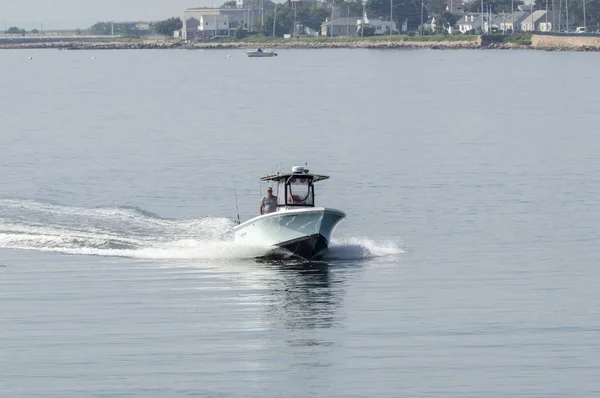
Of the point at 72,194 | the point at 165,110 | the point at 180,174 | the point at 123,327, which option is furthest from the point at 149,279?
the point at 165,110

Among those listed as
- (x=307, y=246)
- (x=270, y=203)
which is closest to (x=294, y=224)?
(x=307, y=246)

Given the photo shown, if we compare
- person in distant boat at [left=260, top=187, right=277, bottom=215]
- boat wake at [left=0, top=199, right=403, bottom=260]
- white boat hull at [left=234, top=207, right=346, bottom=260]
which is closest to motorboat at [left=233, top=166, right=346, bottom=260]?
white boat hull at [left=234, top=207, right=346, bottom=260]

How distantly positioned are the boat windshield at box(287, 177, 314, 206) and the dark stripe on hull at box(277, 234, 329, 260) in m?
1.52

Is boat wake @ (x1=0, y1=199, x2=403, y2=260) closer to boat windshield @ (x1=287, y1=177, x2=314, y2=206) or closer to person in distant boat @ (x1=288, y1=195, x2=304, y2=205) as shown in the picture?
person in distant boat @ (x1=288, y1=195, x2=304, y2=205)

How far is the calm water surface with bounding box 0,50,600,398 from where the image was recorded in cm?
2962

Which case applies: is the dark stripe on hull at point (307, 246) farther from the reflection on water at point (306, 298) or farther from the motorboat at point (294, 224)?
the reflection on water at point (306, 298)

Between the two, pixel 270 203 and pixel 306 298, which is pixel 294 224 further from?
pixel 306 298

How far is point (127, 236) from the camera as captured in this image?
160ft

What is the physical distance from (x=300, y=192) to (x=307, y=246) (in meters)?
2.04

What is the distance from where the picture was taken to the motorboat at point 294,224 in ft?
139

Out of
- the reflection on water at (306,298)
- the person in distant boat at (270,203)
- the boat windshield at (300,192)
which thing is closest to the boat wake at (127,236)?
the person in distant boat at (270,203)

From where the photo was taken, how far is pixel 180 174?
236ft

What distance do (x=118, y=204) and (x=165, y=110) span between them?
213 feet

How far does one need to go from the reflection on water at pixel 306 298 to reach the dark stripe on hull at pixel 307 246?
0.33m
